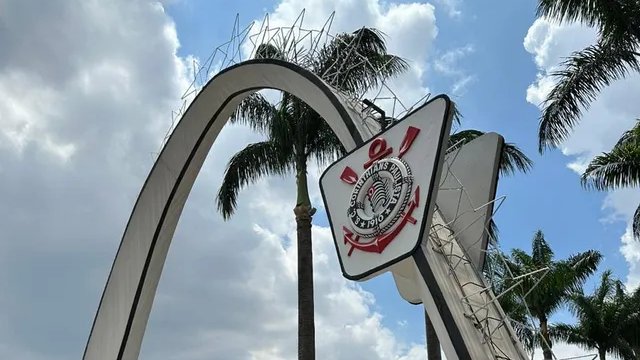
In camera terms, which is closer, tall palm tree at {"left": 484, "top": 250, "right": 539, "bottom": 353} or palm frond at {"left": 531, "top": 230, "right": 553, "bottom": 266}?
tall palm tree at {"left": 484, "top": 250, "right": 539, "bottom": 353}

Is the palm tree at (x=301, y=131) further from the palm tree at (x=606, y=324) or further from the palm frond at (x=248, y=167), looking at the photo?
the palm tree at (x=606, y=324)

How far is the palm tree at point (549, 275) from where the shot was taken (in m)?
29.1

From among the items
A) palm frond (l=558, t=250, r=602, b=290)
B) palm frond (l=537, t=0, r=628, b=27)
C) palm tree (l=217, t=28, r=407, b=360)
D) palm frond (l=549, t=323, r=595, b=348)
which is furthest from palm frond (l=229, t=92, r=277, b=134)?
palm frond (l=549, t=323, r=595, b=348)

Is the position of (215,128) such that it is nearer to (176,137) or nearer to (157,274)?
(176,137)

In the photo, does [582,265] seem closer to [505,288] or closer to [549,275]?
[549,275]

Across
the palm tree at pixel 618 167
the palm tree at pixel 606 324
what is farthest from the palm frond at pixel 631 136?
the palm tree at pixel 606 324

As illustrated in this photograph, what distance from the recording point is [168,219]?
60.3 feet

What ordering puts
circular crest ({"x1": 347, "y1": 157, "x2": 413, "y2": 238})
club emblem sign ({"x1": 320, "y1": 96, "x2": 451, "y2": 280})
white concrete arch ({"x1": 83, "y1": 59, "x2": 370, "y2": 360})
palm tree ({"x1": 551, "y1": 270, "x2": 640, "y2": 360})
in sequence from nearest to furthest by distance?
club emblem sign ({"x1": 320, "y1": 96, "x2": 451, "y2": 280}) < circular crest ({"x1": 347, "y1": 157, "x2": 413, "y2": 238}) < white concrete arch ({"x1": 83, "y1": 59, "x2": 370, "y2": 360}) < palm tree ({"x1": 551, "y1": 270, "x2": 640, "y2": 360})

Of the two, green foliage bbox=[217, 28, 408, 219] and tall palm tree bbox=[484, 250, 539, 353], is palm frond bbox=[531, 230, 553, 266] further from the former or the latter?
green foliage bbox=[217, 28, 408, 219]

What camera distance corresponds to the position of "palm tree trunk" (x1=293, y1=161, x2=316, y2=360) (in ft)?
54.8

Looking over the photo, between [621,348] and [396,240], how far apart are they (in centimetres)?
3288

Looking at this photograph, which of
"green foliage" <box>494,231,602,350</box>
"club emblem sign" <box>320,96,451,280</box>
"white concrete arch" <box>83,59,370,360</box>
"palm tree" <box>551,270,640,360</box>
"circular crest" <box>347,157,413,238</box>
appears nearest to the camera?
"club emblem sign" <box>320,96,451,280</box>

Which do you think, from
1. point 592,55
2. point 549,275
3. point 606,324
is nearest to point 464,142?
point 592,55

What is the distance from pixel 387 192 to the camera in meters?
9.89
